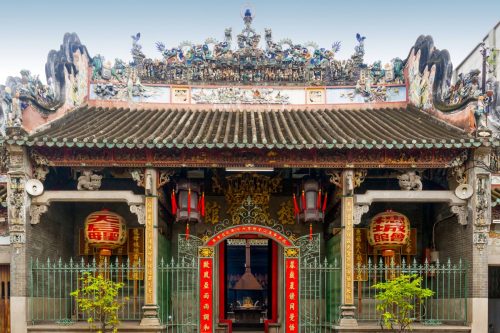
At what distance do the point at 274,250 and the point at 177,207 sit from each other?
3.58m

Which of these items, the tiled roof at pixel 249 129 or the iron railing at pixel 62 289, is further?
the iron railing at pixel 62 289

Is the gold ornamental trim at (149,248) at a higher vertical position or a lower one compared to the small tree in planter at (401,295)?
higher

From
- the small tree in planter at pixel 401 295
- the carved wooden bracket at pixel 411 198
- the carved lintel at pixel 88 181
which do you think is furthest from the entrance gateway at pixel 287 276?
the carved lintel at pixel 88 181

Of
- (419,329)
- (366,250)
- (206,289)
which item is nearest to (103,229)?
(206,289)

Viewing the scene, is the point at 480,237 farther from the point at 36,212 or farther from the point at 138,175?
the point at 36,212

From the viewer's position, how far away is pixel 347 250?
1290 cm

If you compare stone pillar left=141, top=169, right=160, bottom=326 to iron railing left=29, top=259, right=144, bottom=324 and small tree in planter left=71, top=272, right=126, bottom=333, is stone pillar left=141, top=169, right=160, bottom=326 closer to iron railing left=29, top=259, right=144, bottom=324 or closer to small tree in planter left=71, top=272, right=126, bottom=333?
iron railing left=29, top=259, right=144, bottom=324

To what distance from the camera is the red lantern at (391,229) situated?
543 inches

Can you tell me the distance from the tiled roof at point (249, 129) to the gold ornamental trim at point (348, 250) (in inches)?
52.1

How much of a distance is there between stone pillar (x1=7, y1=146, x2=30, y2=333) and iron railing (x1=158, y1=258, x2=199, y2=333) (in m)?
2.56

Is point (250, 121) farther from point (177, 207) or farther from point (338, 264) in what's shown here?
point (338, 264)

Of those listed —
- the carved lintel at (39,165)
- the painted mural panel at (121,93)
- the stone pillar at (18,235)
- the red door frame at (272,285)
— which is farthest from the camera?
the red door frame at (272,285)

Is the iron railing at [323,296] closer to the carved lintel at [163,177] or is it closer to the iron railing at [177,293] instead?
the iron railing at [177,293]

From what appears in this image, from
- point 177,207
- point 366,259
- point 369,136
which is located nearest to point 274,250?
point 366,259
